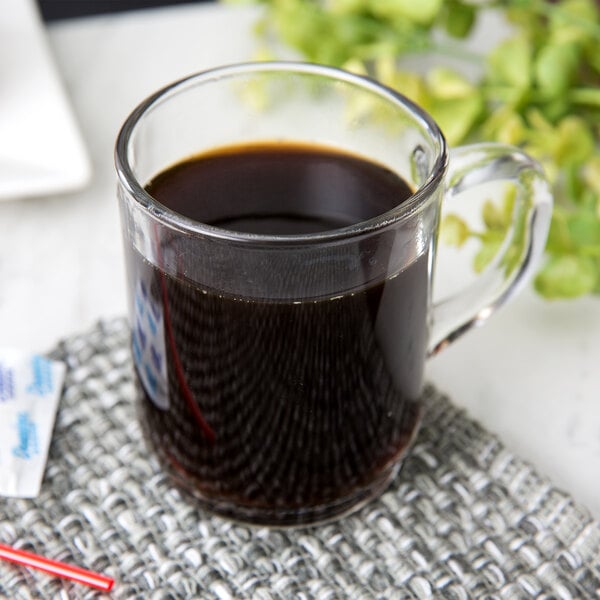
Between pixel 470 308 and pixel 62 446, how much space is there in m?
0.29

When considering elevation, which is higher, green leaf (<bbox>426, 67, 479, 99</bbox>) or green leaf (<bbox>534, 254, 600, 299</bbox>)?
green leaf (<bbox>426, 67, 479, 99</bbox>)

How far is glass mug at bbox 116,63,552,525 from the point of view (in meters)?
0.51

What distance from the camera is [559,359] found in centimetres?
78

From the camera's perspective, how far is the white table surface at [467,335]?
727mm

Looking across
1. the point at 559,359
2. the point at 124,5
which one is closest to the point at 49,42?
the point at 124,5

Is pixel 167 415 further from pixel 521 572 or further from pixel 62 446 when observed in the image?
pixel 521 572

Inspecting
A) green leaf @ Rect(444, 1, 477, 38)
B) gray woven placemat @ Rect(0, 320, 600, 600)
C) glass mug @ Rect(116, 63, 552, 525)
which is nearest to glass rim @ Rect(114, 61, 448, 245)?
glass mug @ Rect(116, 63, 552, 525)

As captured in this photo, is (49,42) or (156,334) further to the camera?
(49,42)

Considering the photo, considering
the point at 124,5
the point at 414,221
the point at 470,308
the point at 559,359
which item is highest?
the point at 414,221

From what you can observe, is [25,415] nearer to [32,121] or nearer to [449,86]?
[32,121]

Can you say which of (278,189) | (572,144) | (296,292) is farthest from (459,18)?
(296,292)

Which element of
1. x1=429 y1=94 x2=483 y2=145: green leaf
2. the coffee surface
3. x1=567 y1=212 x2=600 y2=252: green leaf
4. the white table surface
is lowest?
the white table surface

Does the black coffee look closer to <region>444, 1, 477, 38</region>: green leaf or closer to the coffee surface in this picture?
the coffee surface

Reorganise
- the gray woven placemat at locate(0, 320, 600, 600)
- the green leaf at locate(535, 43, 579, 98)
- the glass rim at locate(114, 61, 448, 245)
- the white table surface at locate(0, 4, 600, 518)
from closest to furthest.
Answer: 1. the glass rim at locate(114, 61, 448, 245)
2. the gray woven placemat at locate(0, 320, 600, 600)
3. the white table surface at locate(0, 4, 600, 518)
4. the green leaf at locate(535, 43, 579, 98)
